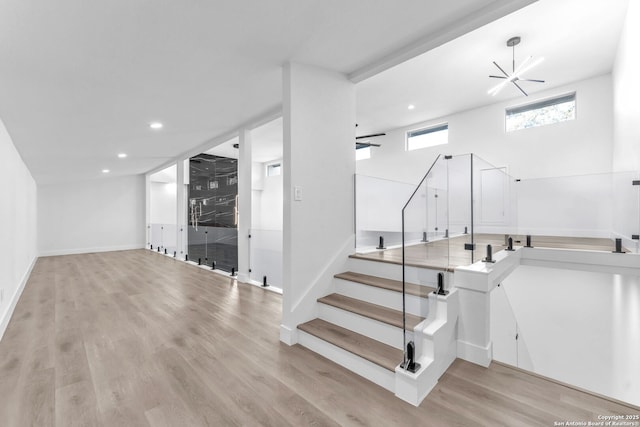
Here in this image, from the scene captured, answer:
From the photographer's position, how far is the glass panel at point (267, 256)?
4.36m

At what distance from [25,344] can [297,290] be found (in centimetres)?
252

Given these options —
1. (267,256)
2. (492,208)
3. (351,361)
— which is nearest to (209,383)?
(351,361)

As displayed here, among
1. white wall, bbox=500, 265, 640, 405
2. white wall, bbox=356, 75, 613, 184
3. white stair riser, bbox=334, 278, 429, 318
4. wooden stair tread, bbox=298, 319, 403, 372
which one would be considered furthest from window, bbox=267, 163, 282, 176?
wooden stair tread, bbox=298, 319, 403, 372

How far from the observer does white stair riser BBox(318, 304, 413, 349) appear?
2166 mm

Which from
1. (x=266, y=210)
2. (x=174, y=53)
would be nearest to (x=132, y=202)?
(x=266, y=210)

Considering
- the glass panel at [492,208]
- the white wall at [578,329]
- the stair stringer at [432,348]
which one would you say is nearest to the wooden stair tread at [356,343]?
the stair stringer at [432,348]

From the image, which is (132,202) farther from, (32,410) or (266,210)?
(32,410)

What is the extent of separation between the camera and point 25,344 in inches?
100

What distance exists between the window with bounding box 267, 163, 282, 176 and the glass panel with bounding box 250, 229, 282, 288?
24.7 feet

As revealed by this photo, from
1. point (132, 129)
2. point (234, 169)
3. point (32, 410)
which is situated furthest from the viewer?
point (234, 169)

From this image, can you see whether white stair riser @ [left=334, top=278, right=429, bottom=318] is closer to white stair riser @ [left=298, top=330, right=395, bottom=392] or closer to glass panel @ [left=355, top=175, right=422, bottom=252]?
white stair riser @ [left=298, top=330, right=395, bottom=392]

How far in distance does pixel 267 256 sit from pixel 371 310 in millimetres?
2494

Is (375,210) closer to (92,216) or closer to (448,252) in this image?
(448,252)

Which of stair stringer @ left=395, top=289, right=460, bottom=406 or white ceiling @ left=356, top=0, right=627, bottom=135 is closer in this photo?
stair stringer @ left=395, top=289, right=460, bottom=406
